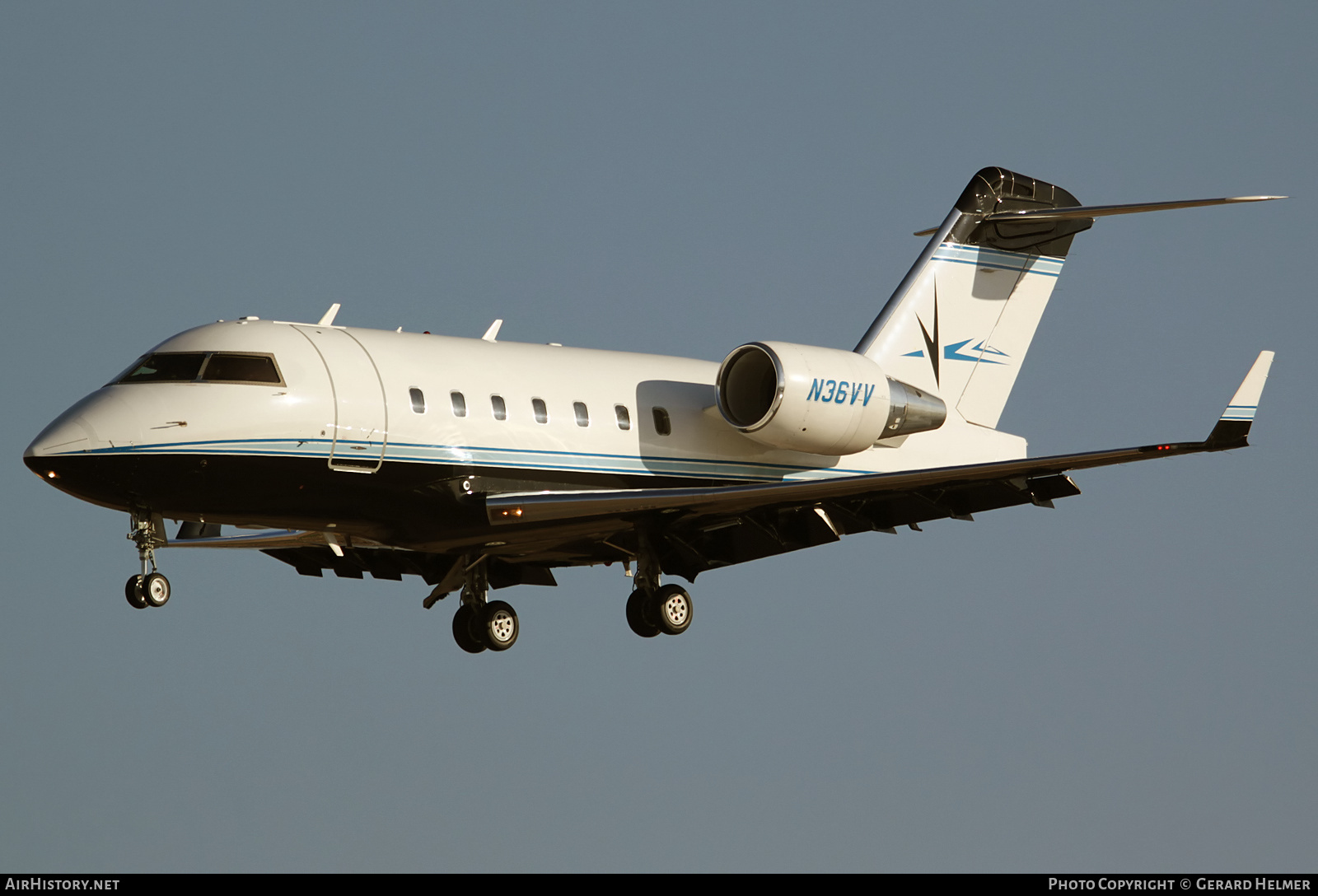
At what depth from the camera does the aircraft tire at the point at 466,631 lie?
26.2 meters

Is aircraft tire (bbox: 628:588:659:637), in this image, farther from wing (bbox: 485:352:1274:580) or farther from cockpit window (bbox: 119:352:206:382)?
cockpit window (bbox: 119:352:206:382)

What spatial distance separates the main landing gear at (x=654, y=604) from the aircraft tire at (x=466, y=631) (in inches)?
105

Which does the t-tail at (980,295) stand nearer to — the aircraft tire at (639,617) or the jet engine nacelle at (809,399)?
the jet engine nacelle at (809,399)

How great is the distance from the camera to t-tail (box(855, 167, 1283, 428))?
90.1 ft

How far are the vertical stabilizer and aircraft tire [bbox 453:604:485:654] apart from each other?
7.18m

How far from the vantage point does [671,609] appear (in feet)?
80.2

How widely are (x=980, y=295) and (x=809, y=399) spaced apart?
17.1ft

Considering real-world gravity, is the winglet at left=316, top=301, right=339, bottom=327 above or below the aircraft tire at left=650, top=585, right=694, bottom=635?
above

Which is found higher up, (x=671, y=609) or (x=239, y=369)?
(x=239, y=369)

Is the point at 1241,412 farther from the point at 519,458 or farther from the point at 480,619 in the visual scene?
the point at 480,619

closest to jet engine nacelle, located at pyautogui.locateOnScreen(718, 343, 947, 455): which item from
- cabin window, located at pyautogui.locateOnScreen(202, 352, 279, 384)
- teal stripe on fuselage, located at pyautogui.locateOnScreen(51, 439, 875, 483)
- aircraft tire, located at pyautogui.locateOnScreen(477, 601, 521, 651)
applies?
teal stripe on fuselage, located at pyautogui.locateOnScreen(51, 439, 875, 483)

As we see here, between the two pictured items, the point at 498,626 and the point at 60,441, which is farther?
the point at 498,626

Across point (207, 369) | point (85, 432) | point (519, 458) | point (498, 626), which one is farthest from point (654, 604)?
point (85, 432)

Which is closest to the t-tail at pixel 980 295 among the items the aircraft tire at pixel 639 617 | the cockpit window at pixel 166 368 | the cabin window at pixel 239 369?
the aircraft tire at pixel 639 617
